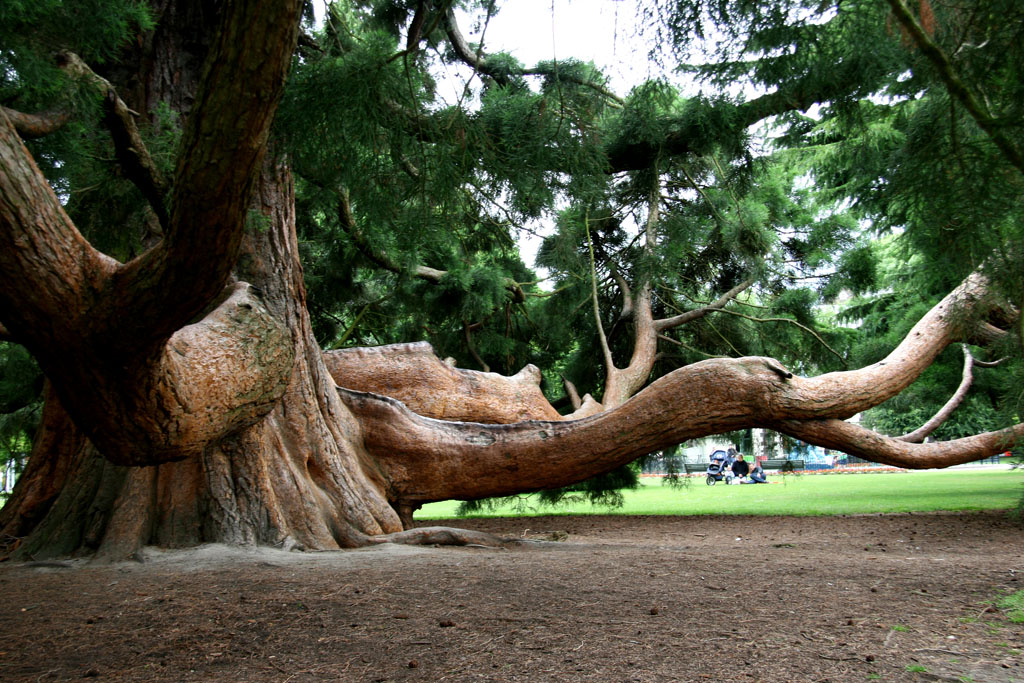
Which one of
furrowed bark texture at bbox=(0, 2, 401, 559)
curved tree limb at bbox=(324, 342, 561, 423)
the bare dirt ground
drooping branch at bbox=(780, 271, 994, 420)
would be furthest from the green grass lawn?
furrowed bark texture at bbox=(0, 2, 401, 559)

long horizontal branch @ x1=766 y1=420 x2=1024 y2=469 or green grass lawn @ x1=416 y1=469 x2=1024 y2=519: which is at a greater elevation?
long horizontal branch @ x1=766 y1=420 x2=1024 y2=469

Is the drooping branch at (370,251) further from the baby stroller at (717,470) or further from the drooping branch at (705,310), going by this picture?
the baby stroller at (717,470)

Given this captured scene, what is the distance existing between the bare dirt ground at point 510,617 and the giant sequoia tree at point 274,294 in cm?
69

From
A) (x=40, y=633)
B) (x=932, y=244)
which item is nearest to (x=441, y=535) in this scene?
(x=40, y=633)

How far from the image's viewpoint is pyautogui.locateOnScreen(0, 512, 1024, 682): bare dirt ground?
2182 mm

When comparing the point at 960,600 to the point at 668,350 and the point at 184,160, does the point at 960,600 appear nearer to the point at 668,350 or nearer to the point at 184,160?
the point at 184,160

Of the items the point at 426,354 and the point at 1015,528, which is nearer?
the point at 1015,528

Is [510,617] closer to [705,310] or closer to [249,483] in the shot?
[249,483]

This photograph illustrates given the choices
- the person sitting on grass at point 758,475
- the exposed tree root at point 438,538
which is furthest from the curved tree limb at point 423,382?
the person sitting on grass at point 758,475

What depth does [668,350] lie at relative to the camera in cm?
915

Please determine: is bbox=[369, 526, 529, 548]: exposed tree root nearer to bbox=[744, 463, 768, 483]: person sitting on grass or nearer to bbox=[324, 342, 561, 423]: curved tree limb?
bbox=[324, 342, 561, 423]: curved tree limb

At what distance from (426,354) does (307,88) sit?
13.3 feet

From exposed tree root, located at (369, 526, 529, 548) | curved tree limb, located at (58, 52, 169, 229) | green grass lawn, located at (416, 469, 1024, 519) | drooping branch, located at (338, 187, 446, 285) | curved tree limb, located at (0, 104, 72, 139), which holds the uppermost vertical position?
drooping branch, located at (338, 187, 446, 285)

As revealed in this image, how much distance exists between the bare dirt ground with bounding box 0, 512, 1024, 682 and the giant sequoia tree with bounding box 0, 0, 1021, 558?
0.69m
